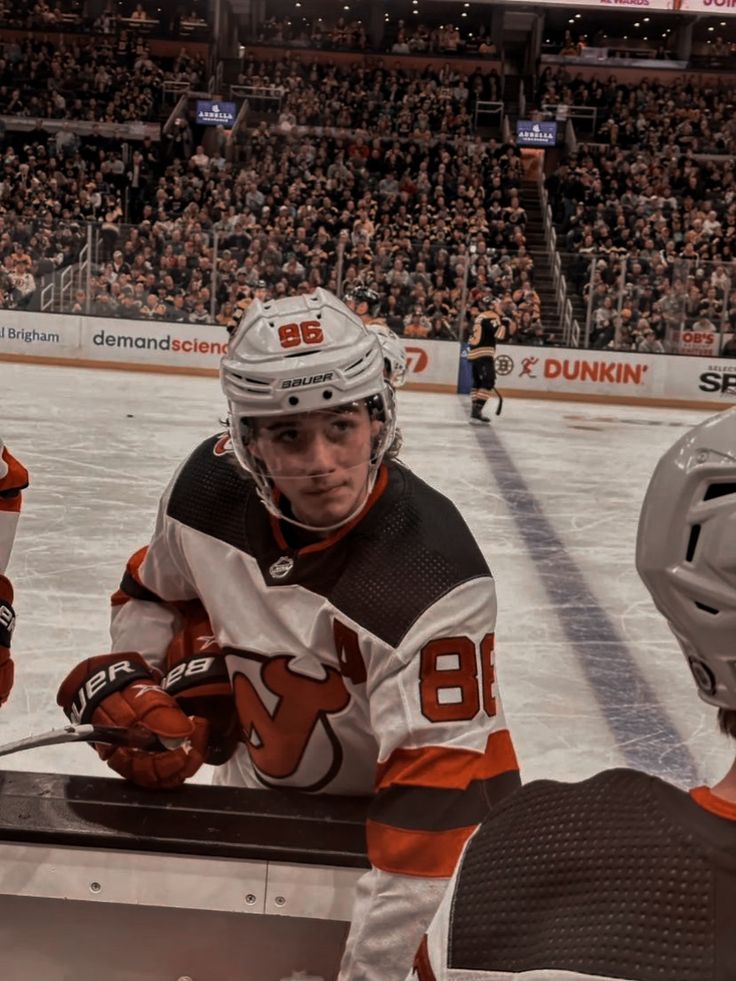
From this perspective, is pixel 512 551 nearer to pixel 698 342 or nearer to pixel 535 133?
pixel 698 342

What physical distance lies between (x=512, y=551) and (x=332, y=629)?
4333 millimetres

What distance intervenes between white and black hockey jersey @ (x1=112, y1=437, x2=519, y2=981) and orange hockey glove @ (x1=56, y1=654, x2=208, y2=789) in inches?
3.4

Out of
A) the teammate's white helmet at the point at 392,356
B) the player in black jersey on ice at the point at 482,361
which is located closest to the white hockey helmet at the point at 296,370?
the teammate's white helmet at the point at 392,356

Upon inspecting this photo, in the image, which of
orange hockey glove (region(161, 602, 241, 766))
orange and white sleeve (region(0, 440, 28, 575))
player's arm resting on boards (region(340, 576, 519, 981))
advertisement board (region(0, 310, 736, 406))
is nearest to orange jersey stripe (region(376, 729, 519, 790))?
Answer: player's arm resting on boards (region(340, 576, 519, 981))

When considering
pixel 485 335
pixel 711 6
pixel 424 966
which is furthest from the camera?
pixel 711 6

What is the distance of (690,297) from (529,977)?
Result: 1286 cm

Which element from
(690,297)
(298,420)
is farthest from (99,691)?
(690,297)

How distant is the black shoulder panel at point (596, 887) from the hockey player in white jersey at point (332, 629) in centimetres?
46

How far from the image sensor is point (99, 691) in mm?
1653

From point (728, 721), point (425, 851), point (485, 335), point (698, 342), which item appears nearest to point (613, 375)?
point (698, 342)

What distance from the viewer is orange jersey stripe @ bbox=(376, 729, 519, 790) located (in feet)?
4.34

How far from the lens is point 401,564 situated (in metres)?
1.42

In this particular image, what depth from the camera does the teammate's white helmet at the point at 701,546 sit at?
0.77 metres

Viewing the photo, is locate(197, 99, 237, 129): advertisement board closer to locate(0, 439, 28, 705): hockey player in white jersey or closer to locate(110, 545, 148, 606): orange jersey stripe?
locate(0, 439, 28, 705): hockey player in white jersey
